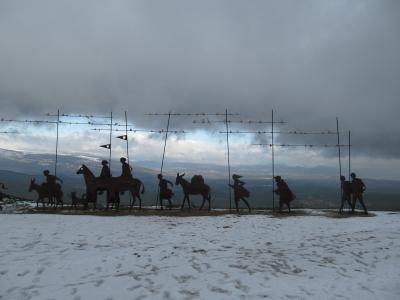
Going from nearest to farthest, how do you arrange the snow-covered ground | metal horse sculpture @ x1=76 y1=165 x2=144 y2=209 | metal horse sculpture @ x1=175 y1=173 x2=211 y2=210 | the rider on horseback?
the snow-covered ground < metal horse sculpture @ x1=76 y1=165 x2=144 y2=209 < the rider on horseback < metal horse sculpture @ x1=175 y1=173 x2=211 y2=210

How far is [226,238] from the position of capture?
1360 cm

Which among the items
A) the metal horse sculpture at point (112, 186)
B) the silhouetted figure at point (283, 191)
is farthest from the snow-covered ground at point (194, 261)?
the silhouetted figure at point (283, 191)

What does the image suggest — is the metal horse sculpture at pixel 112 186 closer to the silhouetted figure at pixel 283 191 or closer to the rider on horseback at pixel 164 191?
the rider on horseback at pixel 164 191

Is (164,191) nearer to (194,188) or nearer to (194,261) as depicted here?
(194,188)

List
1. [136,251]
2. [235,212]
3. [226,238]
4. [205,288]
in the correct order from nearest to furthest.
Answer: [205,288], [136,251], [226,238], [235,212]

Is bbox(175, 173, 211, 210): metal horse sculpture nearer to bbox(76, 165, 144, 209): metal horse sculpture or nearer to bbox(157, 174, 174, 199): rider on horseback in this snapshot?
bbox(157, 174, 174, 199): rider on horseback

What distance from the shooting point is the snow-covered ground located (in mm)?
8273

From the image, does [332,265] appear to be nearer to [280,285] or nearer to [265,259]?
[265,259]

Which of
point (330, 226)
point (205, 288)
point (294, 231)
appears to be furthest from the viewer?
point (330, 226)

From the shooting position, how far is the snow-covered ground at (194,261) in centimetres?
827

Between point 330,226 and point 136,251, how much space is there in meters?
9.45

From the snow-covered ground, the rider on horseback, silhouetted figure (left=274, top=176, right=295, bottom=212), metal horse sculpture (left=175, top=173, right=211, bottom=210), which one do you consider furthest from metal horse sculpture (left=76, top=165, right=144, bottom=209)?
silhouetted figure (left=274, top=176, right=295, bottom=212)

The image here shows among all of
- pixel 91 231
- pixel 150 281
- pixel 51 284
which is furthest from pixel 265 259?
pixel 91 231

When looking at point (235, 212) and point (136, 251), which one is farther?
point (235, 212)
